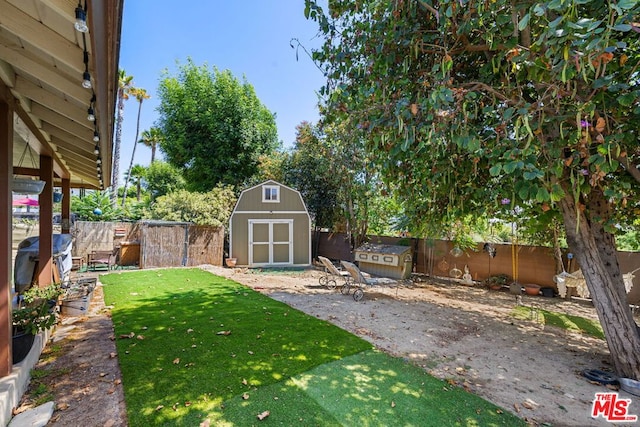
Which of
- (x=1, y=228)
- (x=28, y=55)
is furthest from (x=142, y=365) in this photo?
(x=28, y=55)

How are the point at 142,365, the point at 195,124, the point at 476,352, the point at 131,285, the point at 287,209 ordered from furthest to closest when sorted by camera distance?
the point at 195,124 → the point at 287,209 → the point at 131,285 → the point at 476,352 → the point at 142,365

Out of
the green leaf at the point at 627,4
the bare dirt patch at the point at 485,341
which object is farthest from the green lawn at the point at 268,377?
the green leaf at the point at 627,4

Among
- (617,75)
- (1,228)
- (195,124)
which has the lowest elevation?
(1,228)

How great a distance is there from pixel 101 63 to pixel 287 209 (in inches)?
473

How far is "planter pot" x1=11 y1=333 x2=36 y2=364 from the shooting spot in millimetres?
3235

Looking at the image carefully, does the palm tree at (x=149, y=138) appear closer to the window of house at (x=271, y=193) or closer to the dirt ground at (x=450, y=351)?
the window of house at (x=271, y=193)

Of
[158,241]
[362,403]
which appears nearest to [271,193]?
[158,241]

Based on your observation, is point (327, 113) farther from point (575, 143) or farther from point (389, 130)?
point (575, 143)

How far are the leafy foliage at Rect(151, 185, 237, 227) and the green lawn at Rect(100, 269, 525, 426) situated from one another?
315 inches

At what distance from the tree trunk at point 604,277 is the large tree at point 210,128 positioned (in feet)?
56.9

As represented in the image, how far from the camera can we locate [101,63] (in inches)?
74.3

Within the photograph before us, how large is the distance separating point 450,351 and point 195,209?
467 inches

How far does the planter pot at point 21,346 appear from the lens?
323 centimetres

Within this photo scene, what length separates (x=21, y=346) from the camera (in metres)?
3.30
